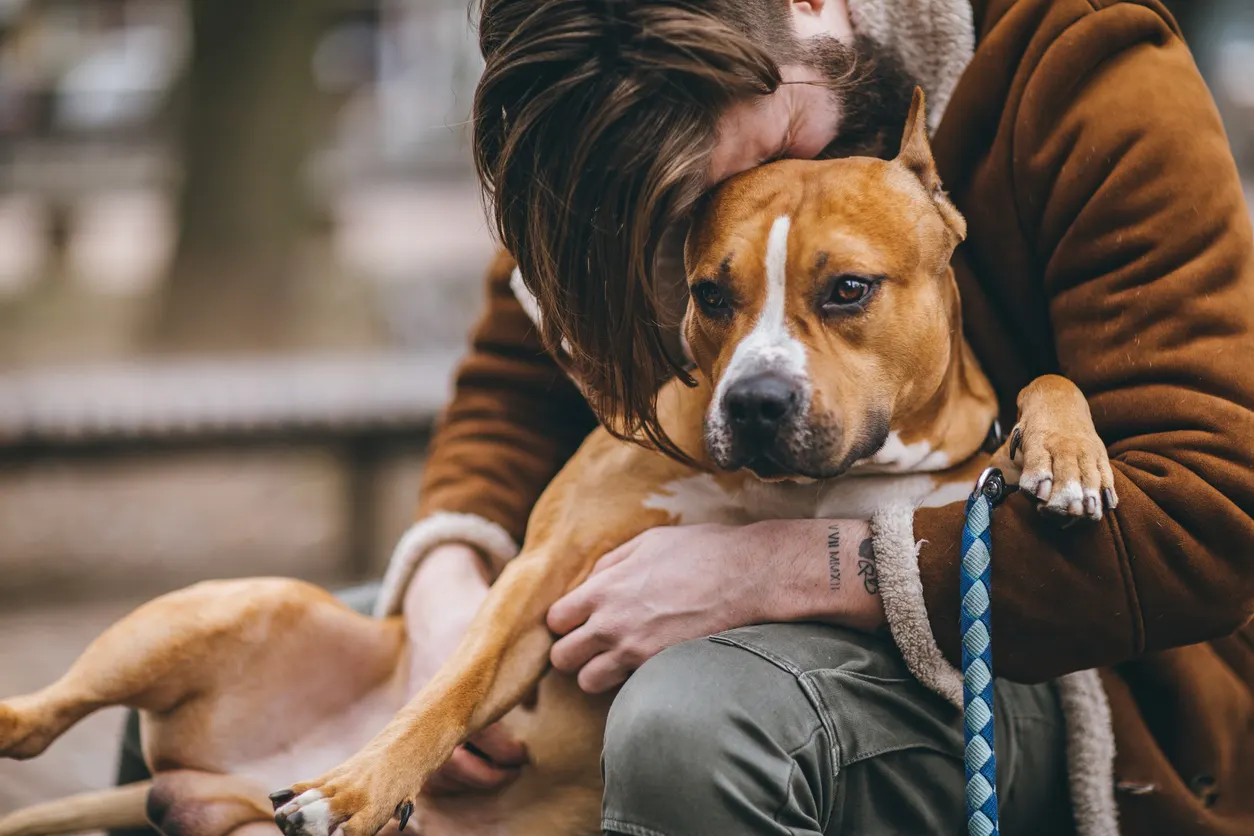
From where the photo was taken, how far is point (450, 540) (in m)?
2.73

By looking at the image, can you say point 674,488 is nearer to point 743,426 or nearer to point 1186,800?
point 743,426

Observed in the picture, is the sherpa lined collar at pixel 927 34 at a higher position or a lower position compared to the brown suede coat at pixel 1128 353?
higher

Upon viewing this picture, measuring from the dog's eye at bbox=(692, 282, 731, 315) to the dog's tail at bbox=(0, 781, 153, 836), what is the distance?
1340mm

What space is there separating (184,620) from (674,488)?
0.93 metres

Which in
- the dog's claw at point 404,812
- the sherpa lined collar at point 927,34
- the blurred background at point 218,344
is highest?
the sherpa lined collar at point 927,34

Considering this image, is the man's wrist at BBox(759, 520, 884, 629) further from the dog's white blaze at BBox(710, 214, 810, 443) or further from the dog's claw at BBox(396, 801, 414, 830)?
the dog's claw at BBox(396, 801, 414, 830)

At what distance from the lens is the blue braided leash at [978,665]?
74.2 inches

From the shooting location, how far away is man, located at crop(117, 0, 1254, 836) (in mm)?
1915

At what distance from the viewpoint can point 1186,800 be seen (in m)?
2.16

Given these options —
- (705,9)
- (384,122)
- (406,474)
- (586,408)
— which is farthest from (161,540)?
(384,122)

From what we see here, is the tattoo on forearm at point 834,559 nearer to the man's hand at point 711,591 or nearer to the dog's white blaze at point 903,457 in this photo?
the man's hand at point 711,591

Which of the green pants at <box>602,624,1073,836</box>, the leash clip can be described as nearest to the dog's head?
the leash clip

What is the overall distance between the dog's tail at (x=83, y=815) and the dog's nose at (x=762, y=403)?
1.29 m

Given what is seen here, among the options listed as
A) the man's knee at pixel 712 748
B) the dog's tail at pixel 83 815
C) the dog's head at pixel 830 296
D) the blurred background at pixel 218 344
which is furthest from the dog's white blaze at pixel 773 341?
the dog's tail at pixel 83 815
